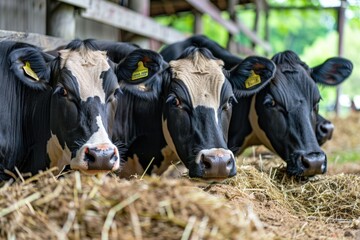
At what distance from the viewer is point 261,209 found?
4.37m

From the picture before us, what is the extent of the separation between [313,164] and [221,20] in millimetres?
7679

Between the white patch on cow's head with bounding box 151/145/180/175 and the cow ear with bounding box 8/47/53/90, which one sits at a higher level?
the cow ear with bounding box 8/47/53/90

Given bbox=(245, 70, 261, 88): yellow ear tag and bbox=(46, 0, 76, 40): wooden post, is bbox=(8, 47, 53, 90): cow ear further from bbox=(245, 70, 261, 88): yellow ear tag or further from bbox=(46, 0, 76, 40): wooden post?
bbox=(245, 70, 261, 88): yellow ear tag

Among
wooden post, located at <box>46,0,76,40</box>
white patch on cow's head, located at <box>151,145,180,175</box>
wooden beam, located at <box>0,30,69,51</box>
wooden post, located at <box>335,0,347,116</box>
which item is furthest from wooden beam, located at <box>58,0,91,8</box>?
wooden post, located at <box>335,0,347,116</box>

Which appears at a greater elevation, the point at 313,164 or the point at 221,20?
the point at 221,20

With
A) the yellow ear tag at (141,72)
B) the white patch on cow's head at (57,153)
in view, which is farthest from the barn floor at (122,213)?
the yellow ear tag at (141,72)

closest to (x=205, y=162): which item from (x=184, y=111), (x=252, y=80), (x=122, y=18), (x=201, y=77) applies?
(x=184, y=111)

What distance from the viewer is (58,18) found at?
6.79m

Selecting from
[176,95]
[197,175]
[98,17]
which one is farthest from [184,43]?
[197,175]

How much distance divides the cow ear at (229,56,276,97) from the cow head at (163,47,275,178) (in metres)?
0.01

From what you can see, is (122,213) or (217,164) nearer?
(122,213)

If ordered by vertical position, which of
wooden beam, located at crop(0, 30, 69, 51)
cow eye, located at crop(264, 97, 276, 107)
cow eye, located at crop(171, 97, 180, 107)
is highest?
wooden beam, located at crop(0, 30, 69, 51)

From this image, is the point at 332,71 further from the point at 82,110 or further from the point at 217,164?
the point at 82,110

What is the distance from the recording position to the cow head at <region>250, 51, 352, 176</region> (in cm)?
595
